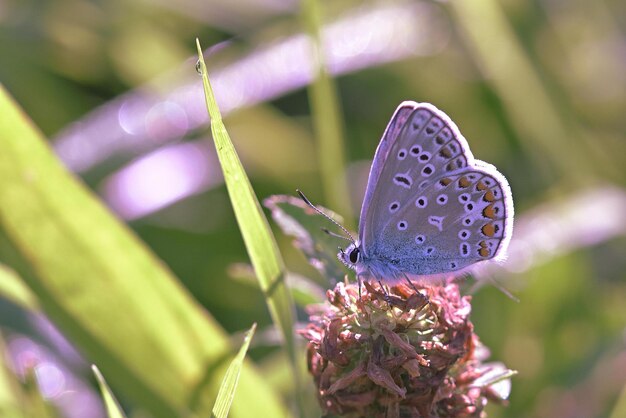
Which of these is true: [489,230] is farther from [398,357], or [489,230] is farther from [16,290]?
[16,290]

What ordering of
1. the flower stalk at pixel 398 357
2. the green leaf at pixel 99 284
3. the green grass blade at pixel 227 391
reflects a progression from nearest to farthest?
the green grass blade at pixel 227 391, the flower stalk at pixel 398 357, the green leaf at pixel 99 284

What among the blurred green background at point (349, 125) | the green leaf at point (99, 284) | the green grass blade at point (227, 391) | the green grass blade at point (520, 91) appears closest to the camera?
the green grass blade at point (227, 391)

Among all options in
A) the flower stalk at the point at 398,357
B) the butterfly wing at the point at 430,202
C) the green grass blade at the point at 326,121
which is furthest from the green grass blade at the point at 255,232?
the green grass blade at the point at 326,121

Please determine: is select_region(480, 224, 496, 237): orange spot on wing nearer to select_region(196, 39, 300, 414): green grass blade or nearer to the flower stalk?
the flower stalk

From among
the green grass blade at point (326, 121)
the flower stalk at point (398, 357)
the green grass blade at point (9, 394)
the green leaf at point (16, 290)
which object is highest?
the green grass blade at point (326, 121)

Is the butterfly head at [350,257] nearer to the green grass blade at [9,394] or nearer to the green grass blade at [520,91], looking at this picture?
the green grass blade at [9,394]

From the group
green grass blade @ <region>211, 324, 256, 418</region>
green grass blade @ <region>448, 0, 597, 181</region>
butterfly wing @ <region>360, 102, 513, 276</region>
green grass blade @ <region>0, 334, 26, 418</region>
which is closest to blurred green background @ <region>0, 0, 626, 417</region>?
green grass blade @ <region>448, 0, 597, 181</region>
